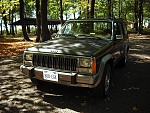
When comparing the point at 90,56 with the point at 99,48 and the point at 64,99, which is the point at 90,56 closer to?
the point at 99,48

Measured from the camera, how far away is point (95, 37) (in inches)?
219

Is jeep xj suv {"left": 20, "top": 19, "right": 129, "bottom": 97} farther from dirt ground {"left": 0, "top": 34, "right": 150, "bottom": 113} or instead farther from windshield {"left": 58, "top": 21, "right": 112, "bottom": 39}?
dirt ground {"left": 0, "top": 34, "right": 150, "bottom": 113}

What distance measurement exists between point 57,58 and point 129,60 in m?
6.00

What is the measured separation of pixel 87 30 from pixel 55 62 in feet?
6.29

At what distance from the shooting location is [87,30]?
5883mm

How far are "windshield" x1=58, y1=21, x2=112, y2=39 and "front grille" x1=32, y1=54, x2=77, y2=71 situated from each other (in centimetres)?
149

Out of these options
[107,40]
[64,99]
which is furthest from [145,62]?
[64,99]

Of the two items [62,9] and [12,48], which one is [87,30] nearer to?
[12,48]

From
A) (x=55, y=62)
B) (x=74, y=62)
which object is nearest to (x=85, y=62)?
(x=74, y=62)

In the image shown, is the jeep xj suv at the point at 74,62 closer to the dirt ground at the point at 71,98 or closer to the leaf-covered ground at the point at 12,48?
the dirt ground at the point at 71,98

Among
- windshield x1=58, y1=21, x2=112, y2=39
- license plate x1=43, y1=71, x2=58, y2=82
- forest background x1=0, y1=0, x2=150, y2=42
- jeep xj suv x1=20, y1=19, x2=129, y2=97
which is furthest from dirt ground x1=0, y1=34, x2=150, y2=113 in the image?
forest background x1=0, y1=0, x2=150, y2=42

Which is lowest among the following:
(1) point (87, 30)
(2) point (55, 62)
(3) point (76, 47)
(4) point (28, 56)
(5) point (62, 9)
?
(2) point (55, 62)

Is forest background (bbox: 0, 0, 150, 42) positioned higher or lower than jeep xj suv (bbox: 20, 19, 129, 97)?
higher

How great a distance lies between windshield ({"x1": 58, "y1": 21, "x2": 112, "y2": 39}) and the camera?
225 inches
